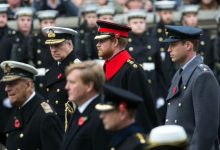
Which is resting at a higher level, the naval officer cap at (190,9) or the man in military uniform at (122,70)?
the man in military uniform at (122,70)

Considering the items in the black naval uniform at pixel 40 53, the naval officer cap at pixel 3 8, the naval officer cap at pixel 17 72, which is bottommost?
the black naval uniform at pixel 40 53

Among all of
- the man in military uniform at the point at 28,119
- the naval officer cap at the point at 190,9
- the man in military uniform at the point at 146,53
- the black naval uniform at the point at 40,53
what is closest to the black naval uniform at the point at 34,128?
the man in military uniform at the point at 28,119

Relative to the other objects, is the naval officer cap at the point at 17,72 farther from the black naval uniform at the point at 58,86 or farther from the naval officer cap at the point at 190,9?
the naval officer cap at the point at 190,9

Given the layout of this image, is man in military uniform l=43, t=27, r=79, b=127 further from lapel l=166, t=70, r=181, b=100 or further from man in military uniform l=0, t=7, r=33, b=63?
man in military uniform l=0, t=7, r=33, b=63

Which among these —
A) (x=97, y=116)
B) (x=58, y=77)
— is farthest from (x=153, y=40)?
(x=97, y=116)

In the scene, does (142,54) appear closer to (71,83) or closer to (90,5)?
(90,5)

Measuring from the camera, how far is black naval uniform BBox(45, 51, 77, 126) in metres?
11.3

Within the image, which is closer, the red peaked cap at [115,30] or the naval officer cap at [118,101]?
the naval officer cap at [118,101]

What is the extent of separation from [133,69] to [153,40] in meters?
7.00

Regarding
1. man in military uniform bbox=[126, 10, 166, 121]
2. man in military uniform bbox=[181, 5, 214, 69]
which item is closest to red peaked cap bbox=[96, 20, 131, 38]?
man in military uniform bbox=[126, 10, 166, 121]

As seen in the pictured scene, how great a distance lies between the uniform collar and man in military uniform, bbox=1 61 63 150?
97 centimetres

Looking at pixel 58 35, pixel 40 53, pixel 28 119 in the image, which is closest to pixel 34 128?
pixel 28 119

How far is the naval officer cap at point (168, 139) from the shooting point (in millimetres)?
6978

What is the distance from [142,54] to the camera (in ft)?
55.5
